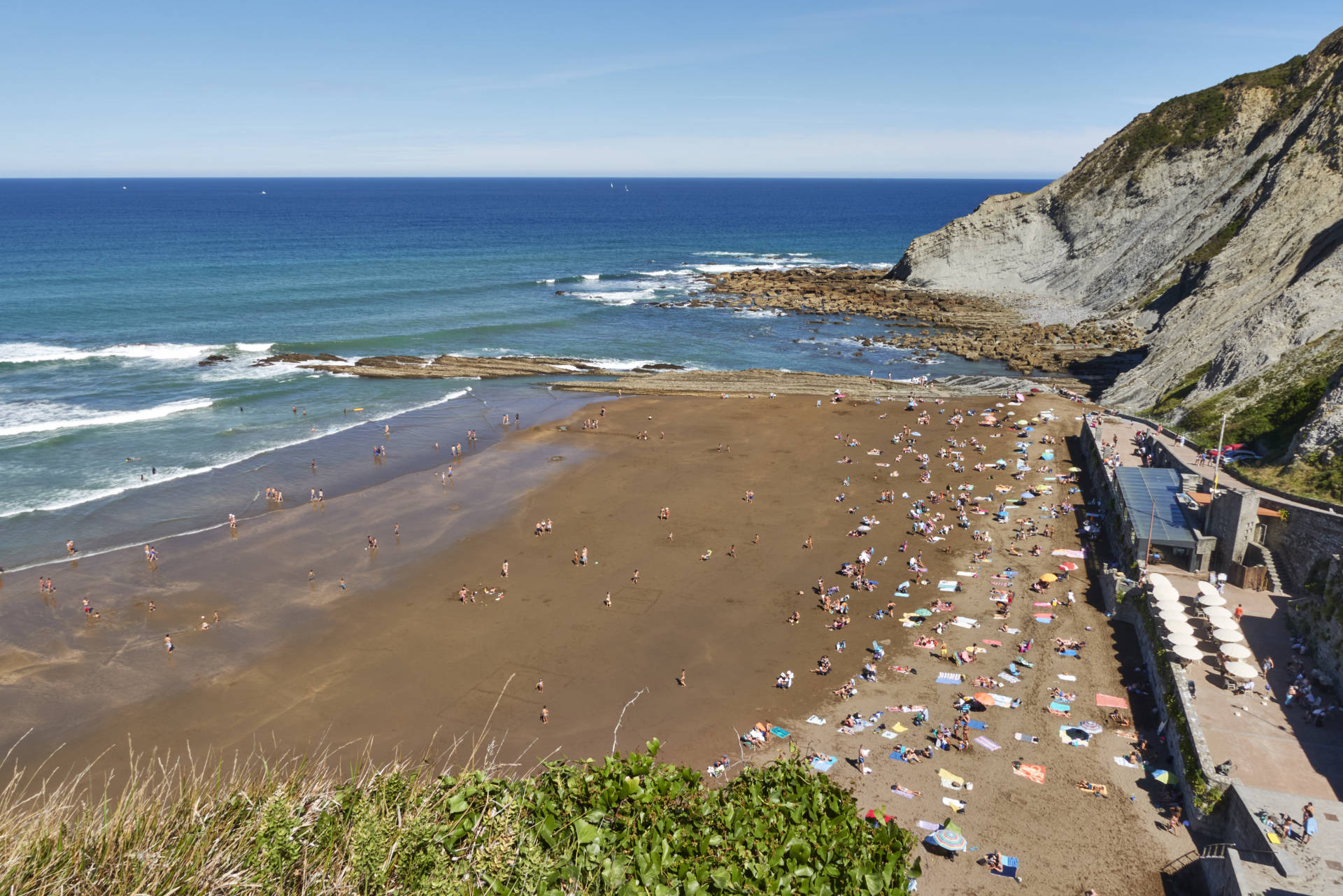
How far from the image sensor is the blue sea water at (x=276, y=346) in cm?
4303

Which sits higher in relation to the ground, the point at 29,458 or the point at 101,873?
the point at 101,873

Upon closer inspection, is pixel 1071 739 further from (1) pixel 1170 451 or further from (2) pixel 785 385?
(2) pixel 785 385

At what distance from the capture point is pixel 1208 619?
25.1 metres

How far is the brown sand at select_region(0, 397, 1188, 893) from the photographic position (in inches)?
866

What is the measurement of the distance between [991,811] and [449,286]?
91413 mm

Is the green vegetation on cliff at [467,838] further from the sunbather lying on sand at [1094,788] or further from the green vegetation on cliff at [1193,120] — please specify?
the green vegetation on cliff at [1193,120]

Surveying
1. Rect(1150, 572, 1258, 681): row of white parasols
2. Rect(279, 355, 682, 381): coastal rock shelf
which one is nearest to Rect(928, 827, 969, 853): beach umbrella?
Rect(1150, 572, 1258, 681): row of white parasols

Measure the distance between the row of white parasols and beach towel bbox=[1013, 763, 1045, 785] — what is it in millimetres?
5947

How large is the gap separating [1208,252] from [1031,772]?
60205 millimetres

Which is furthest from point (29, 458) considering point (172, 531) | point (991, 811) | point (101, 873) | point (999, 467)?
point (999, 467)

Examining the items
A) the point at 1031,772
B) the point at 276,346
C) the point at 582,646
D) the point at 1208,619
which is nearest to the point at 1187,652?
the point at 1208,619

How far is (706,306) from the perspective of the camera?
90875mm

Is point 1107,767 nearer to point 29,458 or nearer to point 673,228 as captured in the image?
point 29,458

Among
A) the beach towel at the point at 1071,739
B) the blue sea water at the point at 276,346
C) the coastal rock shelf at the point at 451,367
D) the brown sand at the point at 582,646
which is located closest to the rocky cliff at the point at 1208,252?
the brown sand at the point at 582,646
